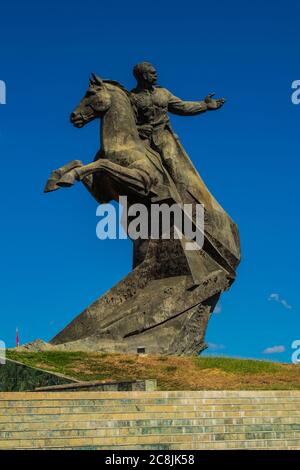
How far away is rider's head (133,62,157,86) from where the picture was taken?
20203 millimetres

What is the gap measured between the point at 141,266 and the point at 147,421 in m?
8.56

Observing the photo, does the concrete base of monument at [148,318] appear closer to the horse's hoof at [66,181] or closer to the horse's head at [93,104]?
the horse's hoof at [66,181]

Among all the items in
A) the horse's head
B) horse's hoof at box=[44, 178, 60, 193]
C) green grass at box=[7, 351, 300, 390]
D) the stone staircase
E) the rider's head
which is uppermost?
the rider's head

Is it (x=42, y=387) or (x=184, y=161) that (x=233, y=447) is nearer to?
(x=42, y=387)

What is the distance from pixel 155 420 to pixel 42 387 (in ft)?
Answer: 11.4

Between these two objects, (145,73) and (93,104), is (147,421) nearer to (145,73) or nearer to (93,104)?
(93,104)

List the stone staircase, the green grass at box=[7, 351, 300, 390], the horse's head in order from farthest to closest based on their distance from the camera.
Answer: the horse's head, the green grass at box=[7, 351, 300, 390], the stone staircase

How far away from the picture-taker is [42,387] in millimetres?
14211

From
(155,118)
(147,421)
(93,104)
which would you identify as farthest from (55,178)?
(147,421)

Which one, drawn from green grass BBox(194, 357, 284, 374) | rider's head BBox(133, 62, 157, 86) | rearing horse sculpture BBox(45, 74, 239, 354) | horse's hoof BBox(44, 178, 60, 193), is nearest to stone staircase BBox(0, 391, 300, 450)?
green grass BBox(194, 357, 284, 374)

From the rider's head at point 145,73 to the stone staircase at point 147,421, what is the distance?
9.84 metres

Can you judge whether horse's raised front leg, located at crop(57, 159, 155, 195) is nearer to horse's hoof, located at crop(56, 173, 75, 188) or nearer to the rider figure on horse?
horse's hoof, located at crop(56, 173, 75, 188)

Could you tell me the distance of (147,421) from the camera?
1117cm

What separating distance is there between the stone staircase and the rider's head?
984 centimetres
